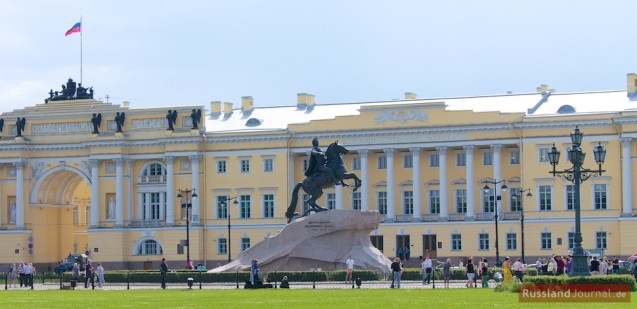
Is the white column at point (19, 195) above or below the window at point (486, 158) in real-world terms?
below

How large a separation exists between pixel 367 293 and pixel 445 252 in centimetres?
5403

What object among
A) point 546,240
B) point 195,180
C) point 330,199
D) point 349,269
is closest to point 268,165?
point 330,199

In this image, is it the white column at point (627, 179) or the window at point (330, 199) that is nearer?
the white column at point (627, 179)

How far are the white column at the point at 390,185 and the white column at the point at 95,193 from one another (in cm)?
2415

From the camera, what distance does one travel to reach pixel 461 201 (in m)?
110

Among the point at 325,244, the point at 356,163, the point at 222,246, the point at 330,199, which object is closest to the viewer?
the point at 325,244

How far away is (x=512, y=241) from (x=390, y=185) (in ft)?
34.9

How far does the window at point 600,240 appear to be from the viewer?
103188mm

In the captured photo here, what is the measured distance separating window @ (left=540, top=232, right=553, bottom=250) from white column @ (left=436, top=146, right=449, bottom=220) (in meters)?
7.58

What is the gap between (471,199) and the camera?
10806cm

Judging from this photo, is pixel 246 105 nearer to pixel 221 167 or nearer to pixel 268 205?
pixel 221 167

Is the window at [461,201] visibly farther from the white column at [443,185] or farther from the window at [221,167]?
the window at [221,167]

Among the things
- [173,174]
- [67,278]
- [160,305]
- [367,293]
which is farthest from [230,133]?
[160,305]

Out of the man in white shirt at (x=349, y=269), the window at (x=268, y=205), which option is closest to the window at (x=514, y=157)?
the window at (x=268, y=205)
